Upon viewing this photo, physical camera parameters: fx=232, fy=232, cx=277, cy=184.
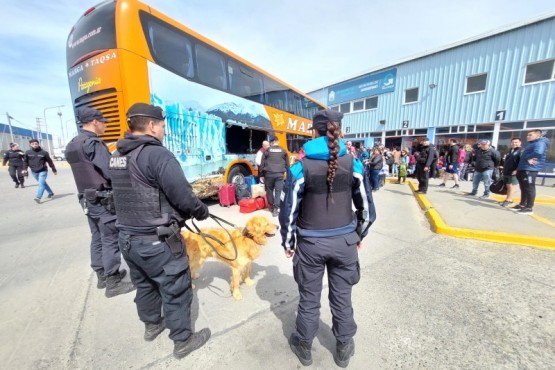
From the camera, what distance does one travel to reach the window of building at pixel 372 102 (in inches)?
716

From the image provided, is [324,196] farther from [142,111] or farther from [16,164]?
[16,164]

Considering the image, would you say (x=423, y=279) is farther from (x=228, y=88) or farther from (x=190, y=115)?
(x=228, y=88)

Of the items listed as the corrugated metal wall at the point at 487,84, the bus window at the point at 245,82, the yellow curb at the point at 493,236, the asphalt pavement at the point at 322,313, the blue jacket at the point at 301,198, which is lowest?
the asphalt pavement at the point at 322,313

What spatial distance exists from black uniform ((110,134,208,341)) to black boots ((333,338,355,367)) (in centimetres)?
124

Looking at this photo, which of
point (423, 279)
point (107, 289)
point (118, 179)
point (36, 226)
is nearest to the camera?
point (118, 179)

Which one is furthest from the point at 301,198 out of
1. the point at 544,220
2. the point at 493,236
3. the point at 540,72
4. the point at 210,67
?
the point at 540,72

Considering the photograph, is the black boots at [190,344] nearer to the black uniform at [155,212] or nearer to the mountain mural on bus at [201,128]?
the black uniform at [155,212]

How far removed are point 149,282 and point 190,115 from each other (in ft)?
13.8

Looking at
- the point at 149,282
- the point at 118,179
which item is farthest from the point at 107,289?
the point at 118,179

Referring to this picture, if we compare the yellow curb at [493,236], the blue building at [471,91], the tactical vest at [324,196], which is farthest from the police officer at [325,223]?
the blue building at [471,91]

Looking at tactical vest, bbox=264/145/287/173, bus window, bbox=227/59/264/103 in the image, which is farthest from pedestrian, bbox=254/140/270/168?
bus window, bbox=227/59/264/103

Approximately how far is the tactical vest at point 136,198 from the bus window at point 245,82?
5170 millimetres

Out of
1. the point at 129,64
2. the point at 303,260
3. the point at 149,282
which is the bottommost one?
the point at 149,282

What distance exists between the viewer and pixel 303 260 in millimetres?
1723
